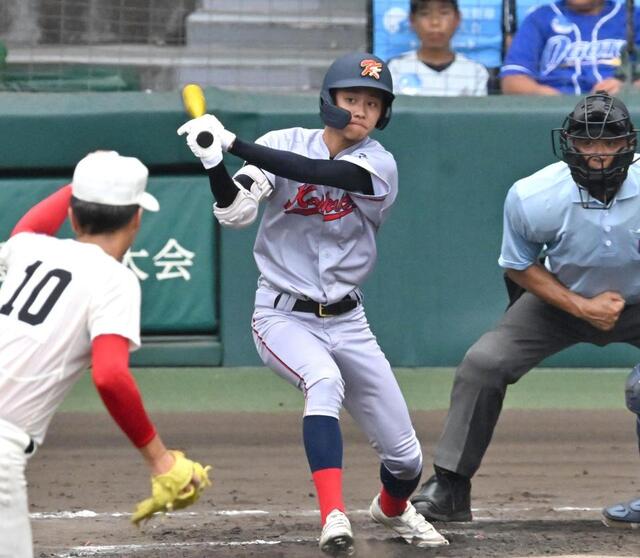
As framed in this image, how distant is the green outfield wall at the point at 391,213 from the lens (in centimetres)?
811

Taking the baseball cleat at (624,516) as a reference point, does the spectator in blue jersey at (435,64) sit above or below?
above

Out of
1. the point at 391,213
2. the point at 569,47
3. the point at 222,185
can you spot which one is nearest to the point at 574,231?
the point at 222,185

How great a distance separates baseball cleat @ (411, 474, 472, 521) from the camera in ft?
17.8

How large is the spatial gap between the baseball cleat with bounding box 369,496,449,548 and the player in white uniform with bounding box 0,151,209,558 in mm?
1835

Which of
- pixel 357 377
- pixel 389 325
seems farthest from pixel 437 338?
pixel 357 377

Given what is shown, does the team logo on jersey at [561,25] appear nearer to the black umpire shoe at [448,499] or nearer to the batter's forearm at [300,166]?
the black umpire shoe at [448,499]

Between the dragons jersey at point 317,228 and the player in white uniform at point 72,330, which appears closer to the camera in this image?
the player in white uniform at point 72,330

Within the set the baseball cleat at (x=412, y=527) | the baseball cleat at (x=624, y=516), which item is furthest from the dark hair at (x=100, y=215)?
the baseball cleat at (x=624, y=516)

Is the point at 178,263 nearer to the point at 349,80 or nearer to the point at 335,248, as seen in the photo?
the point at 335,248

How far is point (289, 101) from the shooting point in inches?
322

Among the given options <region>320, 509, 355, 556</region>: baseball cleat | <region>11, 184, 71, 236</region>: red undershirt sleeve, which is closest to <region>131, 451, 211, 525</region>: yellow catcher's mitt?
A: <region>11, 184, 71, 236</region>: red undershirt sleeve

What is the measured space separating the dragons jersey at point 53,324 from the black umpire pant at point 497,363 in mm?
2267

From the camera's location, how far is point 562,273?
214 inches

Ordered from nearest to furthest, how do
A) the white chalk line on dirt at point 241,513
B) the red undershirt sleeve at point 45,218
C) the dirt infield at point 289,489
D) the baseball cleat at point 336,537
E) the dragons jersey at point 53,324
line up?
the dragons jersey at point 53,324 < the red undershirt sleeve at point 45,218 < the baseball cleat at point 336,537 < the dirt infield at point 289,489 < the white chalk line on dirt at point 241,513
